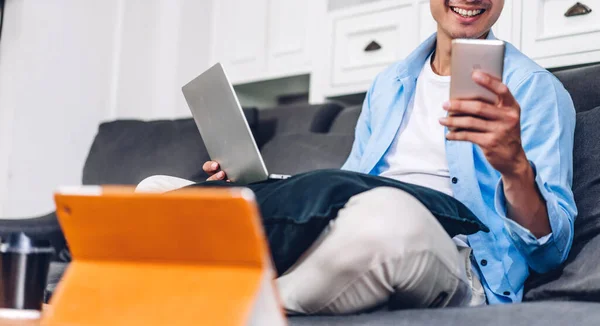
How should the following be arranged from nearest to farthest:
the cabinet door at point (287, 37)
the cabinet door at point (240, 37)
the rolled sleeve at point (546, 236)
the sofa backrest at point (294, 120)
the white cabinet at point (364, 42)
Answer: the rolled sleeve at point (546, 236)
the sofa backrest at point (294, 120)
the white cabinet at point (364, 42)
the cabinet door at point (287, 37)
the cabinet door at point (240, 37)

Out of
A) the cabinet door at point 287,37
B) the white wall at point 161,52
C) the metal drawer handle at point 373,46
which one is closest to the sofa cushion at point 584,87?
the metal drawer handle at point 373,46

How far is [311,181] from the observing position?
0.94 metres

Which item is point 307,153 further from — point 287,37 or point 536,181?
point 287,37

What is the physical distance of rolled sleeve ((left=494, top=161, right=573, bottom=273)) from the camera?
42.2 inches

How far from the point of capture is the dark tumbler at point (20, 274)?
0.89 metres

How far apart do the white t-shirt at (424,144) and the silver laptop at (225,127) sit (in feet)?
0.79

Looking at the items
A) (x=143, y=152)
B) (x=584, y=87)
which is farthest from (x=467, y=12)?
(x=143, y=152)

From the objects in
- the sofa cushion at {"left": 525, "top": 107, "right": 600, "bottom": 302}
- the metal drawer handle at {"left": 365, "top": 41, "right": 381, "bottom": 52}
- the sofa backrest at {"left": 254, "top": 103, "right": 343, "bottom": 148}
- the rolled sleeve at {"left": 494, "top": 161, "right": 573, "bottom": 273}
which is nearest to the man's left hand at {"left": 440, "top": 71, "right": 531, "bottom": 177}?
the rolled sleeve at {"left": 494, "top": 161, "right": 573, "bottom": 273}

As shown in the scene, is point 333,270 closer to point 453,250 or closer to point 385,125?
point 453,250

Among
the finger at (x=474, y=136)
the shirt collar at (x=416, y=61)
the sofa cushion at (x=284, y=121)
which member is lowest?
the sofa cushion at (x=284, y=121)

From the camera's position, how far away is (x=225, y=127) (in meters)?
1.43

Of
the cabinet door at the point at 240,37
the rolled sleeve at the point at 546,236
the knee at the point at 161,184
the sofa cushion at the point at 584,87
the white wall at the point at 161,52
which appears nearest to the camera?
the rolled sleeve at the point at 546,236

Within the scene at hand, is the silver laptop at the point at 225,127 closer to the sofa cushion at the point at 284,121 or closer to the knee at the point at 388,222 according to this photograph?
the knee at the point at 388,222

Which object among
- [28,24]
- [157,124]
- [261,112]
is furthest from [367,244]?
[28,24]
